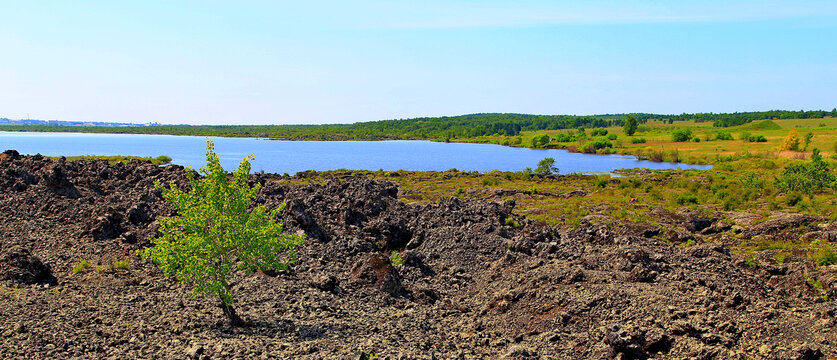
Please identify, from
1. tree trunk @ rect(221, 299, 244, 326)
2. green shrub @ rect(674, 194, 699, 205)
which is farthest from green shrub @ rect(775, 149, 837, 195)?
tree trunk @ rect(221, 299, 244, 326)

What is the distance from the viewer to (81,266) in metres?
20.1

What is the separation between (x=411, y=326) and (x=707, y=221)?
2726cm

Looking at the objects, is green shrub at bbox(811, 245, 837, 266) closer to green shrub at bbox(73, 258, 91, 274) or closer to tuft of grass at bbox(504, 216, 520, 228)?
tuft of grass at bbox(504, 216, 520, 228)

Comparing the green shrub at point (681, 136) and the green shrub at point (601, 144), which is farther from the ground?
the green shrub at point (681, 136)

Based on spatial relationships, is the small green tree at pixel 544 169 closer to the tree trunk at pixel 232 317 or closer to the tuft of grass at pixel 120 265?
the tuft of grass at pixel 120 265

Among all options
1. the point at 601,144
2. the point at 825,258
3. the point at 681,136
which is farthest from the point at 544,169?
the point at 681,136

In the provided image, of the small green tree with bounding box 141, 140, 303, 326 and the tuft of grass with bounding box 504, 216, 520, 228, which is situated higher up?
the small green tree with bounding box 141, 140, 303, 326

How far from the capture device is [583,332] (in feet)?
49.2

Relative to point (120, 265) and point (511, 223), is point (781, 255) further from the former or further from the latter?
point (120, 265)

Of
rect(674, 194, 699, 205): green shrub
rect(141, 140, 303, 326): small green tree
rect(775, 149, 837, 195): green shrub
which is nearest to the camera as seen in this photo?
rect(141, 140, 303, 326): small green tree

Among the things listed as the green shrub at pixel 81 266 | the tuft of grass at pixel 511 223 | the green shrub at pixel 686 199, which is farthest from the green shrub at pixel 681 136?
the green shrub at pixel 81 266

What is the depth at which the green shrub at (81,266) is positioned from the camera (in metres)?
19.7

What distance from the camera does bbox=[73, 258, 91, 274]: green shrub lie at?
19.7m

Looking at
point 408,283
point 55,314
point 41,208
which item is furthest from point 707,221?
point 41,208
